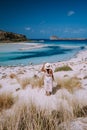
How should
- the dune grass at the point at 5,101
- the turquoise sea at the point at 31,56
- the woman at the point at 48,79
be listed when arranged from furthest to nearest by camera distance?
the turquoise sea at the point at 31,56 → the woman at the point at 48,79 → the dune grass at the point at 5,101

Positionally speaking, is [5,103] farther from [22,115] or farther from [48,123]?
[48,123]

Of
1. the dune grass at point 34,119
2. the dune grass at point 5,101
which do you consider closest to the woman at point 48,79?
the dune grass at point 5,101

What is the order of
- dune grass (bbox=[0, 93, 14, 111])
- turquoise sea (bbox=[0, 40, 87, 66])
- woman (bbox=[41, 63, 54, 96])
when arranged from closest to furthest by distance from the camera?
dune grass (bbox=[0, 93, 14, 111])
woman (bbox=[41, 63, 54, 96])
turquoise sea (bbox=[0, 40, 87, 66])

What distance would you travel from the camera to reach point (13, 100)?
5.15 metres

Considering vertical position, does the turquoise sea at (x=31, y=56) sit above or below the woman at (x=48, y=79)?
above

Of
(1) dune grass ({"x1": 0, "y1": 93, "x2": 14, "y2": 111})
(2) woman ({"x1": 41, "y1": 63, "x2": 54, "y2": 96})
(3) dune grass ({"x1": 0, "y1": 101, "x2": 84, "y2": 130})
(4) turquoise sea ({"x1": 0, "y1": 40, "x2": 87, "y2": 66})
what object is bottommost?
(3) dune grass ({"x1": 0, "y1": 101, "x2": 84, "y2": 130})

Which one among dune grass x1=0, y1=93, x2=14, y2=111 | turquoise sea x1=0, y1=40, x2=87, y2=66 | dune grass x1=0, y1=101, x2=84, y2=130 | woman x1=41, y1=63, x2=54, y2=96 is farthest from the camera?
turquoise sea x1=0, y1=40, x2=87, y2=66

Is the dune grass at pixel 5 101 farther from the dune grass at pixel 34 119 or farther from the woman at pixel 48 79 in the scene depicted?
the woman at pixel 48 79

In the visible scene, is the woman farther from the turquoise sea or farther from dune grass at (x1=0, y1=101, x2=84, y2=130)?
the turquoise sea

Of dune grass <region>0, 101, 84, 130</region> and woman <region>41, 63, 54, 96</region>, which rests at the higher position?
woman <region>41, 63, 54, 96</region>

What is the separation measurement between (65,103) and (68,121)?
1.13 metres

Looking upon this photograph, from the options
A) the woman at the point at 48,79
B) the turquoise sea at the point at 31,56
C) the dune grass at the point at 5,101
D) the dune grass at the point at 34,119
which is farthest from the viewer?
the turquoise sea at the point at 31,56

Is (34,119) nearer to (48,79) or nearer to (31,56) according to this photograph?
(48,79)

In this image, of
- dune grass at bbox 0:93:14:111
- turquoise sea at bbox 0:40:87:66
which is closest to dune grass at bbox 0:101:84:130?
dune grass at bbox 0:93:14:111
